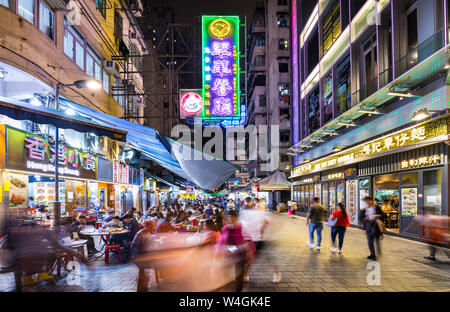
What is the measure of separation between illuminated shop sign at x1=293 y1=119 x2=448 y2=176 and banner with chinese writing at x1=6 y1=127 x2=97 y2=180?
582 inches

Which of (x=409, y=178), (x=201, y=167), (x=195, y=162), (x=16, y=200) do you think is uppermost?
(x=195, y=162)

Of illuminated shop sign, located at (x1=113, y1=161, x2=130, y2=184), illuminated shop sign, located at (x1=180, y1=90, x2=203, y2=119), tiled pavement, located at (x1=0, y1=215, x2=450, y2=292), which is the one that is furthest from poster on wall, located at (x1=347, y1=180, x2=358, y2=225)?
illuminated shop sign, located at (x1=113, y1=161, x2=130, y2=184)

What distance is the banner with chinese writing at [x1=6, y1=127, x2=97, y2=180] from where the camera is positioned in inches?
428

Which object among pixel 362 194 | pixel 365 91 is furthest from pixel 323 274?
pixel 365 91

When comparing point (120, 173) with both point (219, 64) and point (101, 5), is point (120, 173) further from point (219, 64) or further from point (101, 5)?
point (101, 5)

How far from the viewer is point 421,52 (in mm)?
10945

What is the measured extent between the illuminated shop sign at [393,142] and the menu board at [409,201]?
1.90m

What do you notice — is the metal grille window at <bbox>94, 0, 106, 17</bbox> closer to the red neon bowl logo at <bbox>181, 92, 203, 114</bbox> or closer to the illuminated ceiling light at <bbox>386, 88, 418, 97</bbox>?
the red neon bowl logo at <bbox>181, 92, 203, 114</bbox>

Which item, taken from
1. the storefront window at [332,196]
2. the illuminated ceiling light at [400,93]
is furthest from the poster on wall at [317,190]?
the illuminated ceiling light at [400,93]

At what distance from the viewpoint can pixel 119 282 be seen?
6.79 m

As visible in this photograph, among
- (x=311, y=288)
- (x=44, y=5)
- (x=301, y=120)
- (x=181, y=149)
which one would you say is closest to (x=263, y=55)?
(x=301, y=120)

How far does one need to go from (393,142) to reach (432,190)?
2377mm

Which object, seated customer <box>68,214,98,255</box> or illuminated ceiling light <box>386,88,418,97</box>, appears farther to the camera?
illuminated ceiling light <box>386,88,418,97</box>
